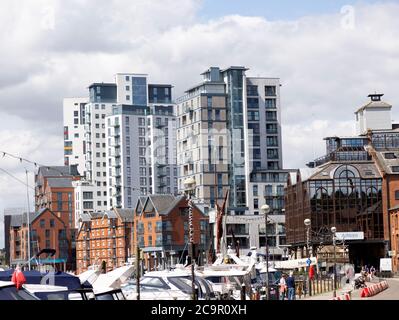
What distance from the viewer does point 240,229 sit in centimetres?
16438

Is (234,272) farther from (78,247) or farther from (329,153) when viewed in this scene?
(78,247)

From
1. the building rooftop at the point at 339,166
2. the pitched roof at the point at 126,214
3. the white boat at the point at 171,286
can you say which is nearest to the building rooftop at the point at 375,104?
the building rooftop at the point at 339,166

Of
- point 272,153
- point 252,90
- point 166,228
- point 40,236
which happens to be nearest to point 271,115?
point 252,90

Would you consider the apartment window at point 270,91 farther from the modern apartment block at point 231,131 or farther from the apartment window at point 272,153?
the apartment window at point 272,153

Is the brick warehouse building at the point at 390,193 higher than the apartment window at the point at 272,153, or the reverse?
the apartment window at the point at 272,153

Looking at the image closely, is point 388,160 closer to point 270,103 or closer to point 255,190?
point 255,190

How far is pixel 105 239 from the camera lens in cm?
17688

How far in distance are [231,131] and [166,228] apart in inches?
1367

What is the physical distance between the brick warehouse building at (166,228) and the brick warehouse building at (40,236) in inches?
1140

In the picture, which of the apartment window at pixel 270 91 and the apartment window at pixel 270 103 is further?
the apartment window at pixel 270 91

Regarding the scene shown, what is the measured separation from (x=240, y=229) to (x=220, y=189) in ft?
55.3

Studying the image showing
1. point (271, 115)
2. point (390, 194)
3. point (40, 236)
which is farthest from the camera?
point (40, 236)

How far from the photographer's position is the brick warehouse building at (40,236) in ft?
602

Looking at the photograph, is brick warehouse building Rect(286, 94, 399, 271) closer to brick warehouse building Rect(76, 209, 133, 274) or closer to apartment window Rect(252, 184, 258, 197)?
brick warehouse building Rect(76, 209, 133, 274)
